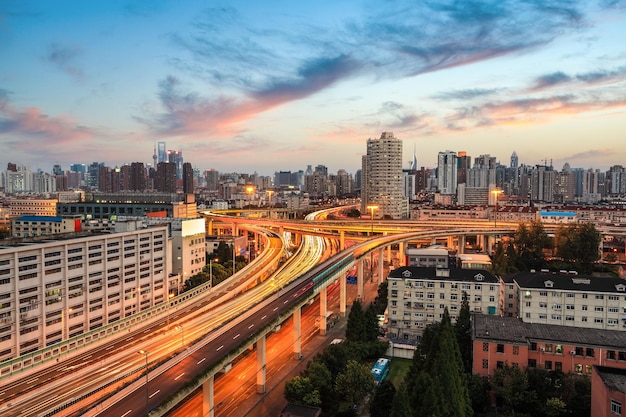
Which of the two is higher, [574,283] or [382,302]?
[574,283]

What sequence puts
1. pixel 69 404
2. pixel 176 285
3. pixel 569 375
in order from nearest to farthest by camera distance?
pixel 69 404, pixel 569 375, pixel 176 285

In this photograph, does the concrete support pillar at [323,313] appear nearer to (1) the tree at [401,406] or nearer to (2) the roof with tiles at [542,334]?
(2) the roof with tiles at [542,334]

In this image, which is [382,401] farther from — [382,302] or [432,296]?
[382,302]

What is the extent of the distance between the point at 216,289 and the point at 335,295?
11972 mm

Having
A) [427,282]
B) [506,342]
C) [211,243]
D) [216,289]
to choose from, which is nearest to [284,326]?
[216,289]

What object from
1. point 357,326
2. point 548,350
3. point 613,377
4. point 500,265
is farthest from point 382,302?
point 613,377

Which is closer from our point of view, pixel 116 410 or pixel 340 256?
pixel 116 410

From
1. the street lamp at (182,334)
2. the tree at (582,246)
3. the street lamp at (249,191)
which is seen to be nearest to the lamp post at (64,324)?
the street lamp at (182,334)

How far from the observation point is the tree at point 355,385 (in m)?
21.0

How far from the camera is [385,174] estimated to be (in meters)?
89.1

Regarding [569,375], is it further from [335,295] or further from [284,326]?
[335,295]

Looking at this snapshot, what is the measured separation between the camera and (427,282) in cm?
2977

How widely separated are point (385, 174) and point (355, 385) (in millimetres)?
70555

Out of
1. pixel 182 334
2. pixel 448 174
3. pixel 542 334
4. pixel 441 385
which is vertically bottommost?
pixel 182 334
